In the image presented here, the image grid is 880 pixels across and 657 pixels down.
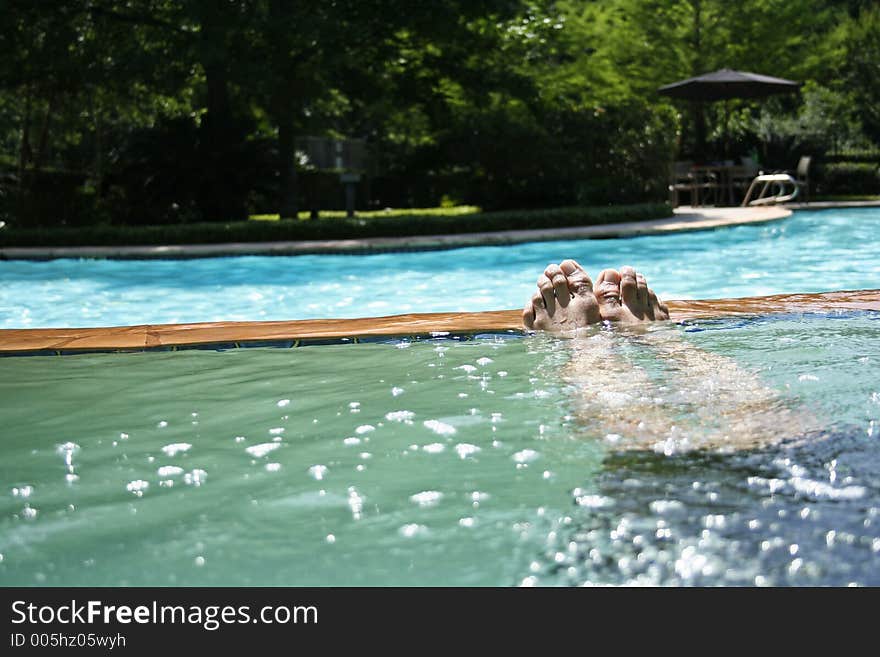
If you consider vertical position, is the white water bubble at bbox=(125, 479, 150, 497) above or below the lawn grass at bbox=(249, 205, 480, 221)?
below

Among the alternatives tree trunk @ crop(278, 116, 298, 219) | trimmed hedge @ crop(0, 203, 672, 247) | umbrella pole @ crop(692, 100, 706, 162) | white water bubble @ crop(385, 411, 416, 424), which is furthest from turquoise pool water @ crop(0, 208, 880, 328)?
umbrella pole @ crop(692, 100, 706, 162)

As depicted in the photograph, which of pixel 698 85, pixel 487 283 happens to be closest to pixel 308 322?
pixel 487 283

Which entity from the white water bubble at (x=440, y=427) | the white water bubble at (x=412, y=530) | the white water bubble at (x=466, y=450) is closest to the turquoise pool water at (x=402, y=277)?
the white water bubble at (x=440, y=427)

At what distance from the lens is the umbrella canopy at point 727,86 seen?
66.3ft

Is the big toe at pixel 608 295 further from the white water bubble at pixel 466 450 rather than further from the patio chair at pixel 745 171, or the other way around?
the patio chair at pixel 745 171

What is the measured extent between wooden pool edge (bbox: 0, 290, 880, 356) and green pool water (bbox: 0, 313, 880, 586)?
0.46 meters

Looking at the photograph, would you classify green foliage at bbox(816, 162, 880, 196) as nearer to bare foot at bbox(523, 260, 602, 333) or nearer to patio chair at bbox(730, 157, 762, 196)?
patio chair at bbox(730, 157, 762, 196)

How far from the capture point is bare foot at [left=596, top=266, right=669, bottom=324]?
20.6ft

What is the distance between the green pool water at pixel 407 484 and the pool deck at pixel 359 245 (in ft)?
30.2

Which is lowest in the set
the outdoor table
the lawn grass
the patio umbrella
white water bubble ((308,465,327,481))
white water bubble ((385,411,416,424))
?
white water bubble ((308,465,327,481))

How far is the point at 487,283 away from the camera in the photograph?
1175cm
